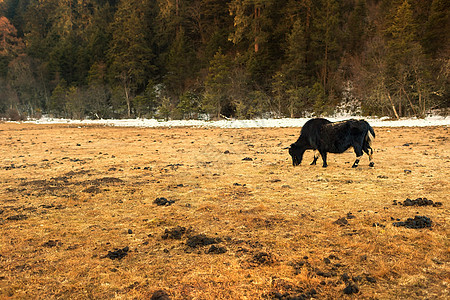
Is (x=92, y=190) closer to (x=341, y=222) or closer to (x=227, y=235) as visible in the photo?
(x=227, y=235)

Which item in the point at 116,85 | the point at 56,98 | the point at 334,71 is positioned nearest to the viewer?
the point at 334,71

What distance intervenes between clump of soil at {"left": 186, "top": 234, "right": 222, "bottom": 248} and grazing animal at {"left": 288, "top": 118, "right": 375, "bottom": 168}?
21.4 feet

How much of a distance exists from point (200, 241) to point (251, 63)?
134 ft

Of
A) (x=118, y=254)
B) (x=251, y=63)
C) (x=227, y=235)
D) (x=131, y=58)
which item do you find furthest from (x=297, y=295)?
(x=131, y=58)

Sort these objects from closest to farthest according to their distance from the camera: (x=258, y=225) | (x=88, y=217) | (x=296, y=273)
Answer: (x=296, y=273) < (x=258, y=225) < (x=88, y=217)

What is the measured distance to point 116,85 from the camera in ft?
195

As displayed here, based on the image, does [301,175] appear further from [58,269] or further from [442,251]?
[58,269]

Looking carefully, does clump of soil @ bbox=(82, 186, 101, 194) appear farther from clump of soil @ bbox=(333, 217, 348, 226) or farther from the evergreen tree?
the evergreen tree

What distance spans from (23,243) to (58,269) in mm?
1317

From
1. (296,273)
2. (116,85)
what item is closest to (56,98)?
A: (116,85)

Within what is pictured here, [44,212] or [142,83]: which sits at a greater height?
[142,83]

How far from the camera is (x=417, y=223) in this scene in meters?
4.67

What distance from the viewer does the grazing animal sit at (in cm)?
923

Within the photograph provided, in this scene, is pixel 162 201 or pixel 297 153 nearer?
pixel 162 201
